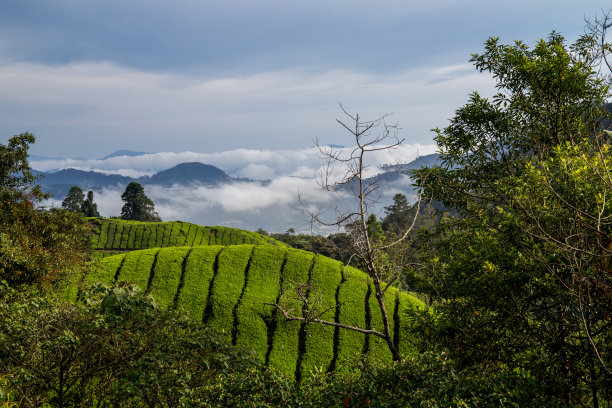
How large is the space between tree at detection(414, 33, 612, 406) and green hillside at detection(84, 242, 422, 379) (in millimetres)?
6049

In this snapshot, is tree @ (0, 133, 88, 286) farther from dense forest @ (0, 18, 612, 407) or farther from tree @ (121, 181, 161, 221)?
tree @ (121, 181, 161, 221)

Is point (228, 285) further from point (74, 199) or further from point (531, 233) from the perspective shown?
point (74, 199)

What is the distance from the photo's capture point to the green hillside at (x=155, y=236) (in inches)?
2410

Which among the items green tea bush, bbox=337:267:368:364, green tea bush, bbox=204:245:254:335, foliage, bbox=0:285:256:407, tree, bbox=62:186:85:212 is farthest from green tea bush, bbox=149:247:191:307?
tree, bbox=62:186:85:212

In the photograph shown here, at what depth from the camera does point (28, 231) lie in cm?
1418

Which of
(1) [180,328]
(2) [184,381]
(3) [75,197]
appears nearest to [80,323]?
(1) [180,328]

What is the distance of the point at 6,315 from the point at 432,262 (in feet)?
30.8

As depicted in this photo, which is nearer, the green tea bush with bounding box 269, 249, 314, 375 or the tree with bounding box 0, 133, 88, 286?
the tree with bounding box 0, 133, 88, 286

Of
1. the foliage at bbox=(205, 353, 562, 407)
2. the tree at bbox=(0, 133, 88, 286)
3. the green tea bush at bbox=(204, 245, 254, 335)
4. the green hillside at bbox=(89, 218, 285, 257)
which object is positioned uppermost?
the tree at bbox=(0, 133, 88, 286)

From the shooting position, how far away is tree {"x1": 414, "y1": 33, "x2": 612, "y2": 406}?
5508 mm

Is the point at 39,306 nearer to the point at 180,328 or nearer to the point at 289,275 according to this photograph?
the point at 180,328

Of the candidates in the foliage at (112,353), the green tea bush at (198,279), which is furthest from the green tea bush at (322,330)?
the foliage at (112,353)

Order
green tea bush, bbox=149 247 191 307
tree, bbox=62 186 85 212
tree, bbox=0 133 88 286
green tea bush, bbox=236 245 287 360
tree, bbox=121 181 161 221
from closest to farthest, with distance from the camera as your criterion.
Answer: tree, bbox=0 133 88 286 < green tea bush, bbox=236 245 287 360 < green tea bush, bbox=149 247 191 307 < tree, bbox=62 186 85 212 < tree, bbox=121 181 161 221

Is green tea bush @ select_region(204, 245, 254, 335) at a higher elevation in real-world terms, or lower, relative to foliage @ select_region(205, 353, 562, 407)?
lower
